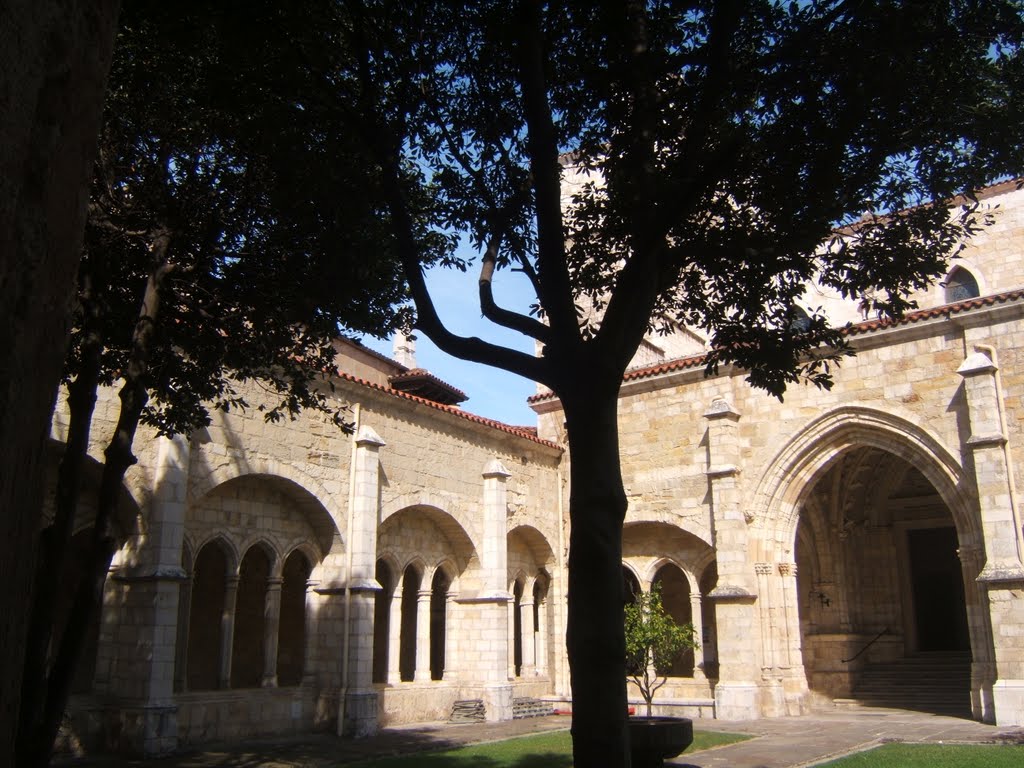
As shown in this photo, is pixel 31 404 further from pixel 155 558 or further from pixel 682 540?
pixel 682 540

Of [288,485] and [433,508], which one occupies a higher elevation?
[288,485]

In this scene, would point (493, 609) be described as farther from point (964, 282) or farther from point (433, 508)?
point (964, 282)

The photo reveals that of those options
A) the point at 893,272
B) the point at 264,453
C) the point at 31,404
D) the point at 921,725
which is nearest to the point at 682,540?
the point at 921,725

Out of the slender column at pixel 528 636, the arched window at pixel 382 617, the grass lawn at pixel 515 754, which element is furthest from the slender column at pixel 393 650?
the slender column at pixel 528 636

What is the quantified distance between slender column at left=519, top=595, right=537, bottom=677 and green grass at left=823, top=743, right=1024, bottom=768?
834 cm

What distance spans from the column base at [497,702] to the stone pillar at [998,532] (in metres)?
7.91

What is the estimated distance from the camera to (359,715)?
13.7 meters

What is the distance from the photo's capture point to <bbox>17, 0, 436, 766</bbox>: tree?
6.14 m

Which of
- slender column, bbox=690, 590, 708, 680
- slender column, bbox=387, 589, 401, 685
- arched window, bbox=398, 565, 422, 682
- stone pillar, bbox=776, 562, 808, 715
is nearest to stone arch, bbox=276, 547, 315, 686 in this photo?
slender column, bbox=387, 589, 401, 685

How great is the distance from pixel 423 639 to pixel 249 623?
343 cm

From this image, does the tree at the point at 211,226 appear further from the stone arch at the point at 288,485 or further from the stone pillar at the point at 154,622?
the stone arch at the point at 288,485

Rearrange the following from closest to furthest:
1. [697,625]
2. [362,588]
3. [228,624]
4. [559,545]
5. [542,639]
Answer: [228,624] → [362,588] → [697,625] → [542,639] → [559,545]

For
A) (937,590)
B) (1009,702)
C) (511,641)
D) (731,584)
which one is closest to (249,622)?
(511,641)

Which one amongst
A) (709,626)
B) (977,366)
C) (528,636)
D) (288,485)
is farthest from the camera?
(528,636)
